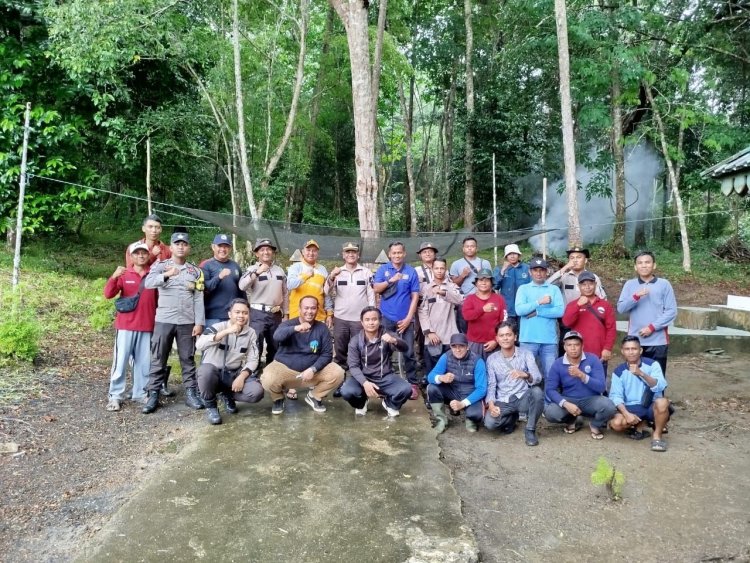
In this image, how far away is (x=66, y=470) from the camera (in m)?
2.90

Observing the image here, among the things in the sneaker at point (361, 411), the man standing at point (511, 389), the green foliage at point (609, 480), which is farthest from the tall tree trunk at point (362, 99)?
the green foliage at point (609, 480)

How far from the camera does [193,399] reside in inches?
158

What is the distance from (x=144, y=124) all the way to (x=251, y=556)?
7.98m

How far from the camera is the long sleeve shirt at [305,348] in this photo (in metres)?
3.92

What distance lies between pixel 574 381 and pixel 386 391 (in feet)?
4.13

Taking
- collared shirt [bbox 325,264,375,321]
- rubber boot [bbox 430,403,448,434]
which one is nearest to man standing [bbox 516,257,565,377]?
rubber boot [bbox 430,403,448,434]

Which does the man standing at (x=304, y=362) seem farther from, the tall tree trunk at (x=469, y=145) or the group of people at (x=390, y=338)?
the tall tree trunk at (x=469, y=145)

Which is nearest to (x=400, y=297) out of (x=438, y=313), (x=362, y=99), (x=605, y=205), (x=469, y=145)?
(x=438, y=313)

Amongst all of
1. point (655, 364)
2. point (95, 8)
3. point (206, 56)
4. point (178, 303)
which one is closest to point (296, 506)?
point (178, 303)

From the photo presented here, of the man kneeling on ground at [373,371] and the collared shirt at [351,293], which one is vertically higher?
the collared shirt at [351,293]

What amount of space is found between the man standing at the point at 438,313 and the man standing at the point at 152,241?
2.03 m

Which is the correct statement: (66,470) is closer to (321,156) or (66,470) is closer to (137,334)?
(137,334)

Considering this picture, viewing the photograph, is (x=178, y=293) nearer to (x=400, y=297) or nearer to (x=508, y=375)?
(x=400, y=297)

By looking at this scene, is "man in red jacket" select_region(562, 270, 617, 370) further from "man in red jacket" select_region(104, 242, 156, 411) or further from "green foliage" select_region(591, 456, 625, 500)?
"man in red jacket" select_region(104, 242, 156, 411)
